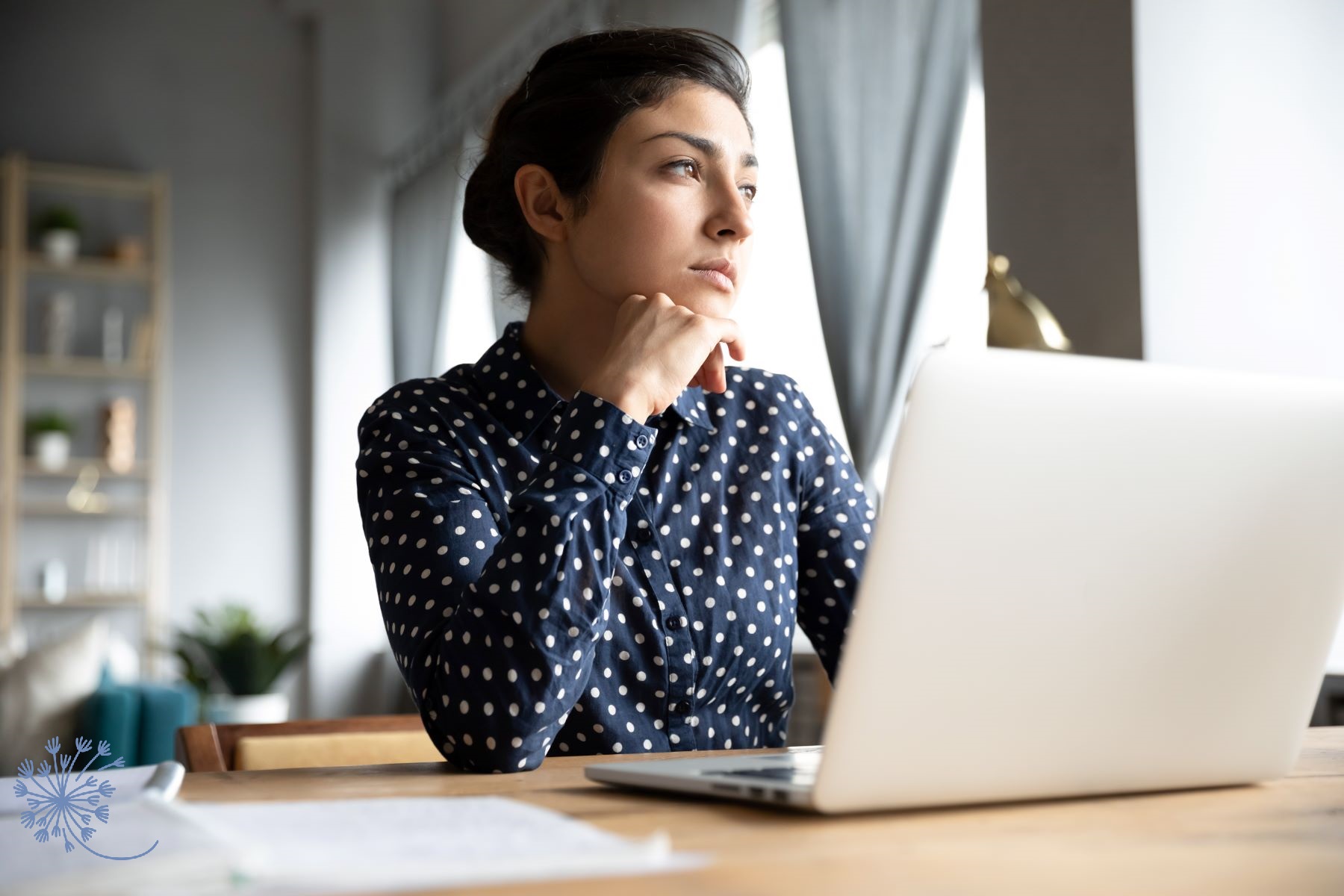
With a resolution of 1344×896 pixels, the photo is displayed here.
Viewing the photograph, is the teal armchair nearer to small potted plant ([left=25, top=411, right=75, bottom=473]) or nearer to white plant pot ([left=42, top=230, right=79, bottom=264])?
small potted plant ([left=25, top=411, right=75, bottom=473])

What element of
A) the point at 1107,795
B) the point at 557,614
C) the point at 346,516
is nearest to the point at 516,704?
the point at 557,614

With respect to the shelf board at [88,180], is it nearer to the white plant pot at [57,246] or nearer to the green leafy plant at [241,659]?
the white plant pot at [57,246]

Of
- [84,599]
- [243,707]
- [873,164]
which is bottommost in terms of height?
[243,707]

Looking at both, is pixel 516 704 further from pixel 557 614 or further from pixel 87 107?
pixel 87 107

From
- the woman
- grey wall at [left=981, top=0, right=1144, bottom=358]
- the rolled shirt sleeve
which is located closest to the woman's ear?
the woman

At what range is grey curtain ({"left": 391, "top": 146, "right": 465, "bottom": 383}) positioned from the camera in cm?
515

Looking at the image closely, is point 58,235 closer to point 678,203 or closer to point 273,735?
point 273,735

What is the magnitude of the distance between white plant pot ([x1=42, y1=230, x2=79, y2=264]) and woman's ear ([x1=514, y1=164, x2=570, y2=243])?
4.72m

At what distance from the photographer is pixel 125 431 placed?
18.5 feet

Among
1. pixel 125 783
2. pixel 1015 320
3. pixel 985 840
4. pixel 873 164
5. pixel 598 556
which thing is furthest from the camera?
pixel 873 164

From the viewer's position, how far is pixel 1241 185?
6.75 ft

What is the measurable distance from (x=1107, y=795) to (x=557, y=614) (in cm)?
42

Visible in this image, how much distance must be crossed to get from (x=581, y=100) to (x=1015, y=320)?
743 millimetres

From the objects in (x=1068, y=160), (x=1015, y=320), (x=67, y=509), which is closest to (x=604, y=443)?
(x=1015, y=320)
